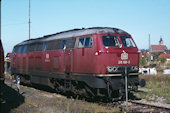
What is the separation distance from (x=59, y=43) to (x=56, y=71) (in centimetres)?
173

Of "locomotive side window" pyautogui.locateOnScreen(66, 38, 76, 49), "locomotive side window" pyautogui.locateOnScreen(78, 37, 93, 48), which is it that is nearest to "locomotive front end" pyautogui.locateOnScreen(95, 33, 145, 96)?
"locomotive side window" pyautogui.locateOnScreen(78, 37, 93, 48)

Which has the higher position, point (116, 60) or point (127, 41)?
point (127, 41)

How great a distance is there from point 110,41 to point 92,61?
1.41 metres

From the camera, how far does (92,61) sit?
1173 centimetres

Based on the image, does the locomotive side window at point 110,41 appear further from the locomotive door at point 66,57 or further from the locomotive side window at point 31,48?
the locomotive side window at point 31,48

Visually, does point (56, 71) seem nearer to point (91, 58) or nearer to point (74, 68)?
point (74, 68)

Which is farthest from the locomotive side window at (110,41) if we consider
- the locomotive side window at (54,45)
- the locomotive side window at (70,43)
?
the locomotive side window at (54,45)

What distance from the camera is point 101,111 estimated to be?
975 centimetres

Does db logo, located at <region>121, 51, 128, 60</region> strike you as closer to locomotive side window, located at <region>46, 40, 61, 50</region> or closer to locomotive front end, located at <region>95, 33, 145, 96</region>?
locomotive front end, located at <region>95, 33, 145, 96</region>

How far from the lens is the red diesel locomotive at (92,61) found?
11.5 meters

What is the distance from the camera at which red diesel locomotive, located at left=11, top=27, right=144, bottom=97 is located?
11.5 meters

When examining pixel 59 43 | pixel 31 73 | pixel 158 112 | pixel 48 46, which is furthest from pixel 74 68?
pixel 31 73

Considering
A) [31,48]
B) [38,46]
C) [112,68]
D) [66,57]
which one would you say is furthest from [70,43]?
[31,48]

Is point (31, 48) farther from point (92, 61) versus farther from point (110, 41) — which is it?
point (110, 41)
